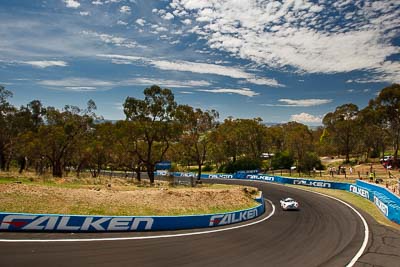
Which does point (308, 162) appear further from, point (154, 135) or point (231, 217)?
point (231, 217)

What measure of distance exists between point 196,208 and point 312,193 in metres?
31.5

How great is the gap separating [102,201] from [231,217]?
11.0 metres

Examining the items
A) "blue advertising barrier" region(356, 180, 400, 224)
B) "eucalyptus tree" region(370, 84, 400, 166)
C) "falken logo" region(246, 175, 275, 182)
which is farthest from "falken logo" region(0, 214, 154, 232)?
"eucalyptus tree" region(370, 84, 400, 166)

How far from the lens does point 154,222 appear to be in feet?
73.5

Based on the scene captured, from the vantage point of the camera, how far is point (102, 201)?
84.9 feet

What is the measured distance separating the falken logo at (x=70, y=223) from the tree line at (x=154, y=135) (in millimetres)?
31573

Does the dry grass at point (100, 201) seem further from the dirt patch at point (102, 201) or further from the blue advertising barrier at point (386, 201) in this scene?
the blue advertising barrier at point (386, 201)

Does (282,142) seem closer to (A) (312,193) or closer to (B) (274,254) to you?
(A) (312,193)

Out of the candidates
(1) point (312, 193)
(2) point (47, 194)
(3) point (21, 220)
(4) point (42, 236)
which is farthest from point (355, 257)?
(1) point (312, 193)

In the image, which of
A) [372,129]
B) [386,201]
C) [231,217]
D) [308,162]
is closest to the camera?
[231,217]

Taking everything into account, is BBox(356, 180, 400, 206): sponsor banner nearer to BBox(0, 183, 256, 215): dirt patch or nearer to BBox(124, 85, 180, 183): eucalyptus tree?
BBox(0, 183, 256, 215): dirt patch

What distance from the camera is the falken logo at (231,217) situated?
86.2 feet

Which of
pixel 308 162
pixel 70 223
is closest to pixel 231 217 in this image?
pixel 70 223

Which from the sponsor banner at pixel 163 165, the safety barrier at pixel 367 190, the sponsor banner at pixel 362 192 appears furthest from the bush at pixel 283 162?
the sponsor banner at pixel 362 192
